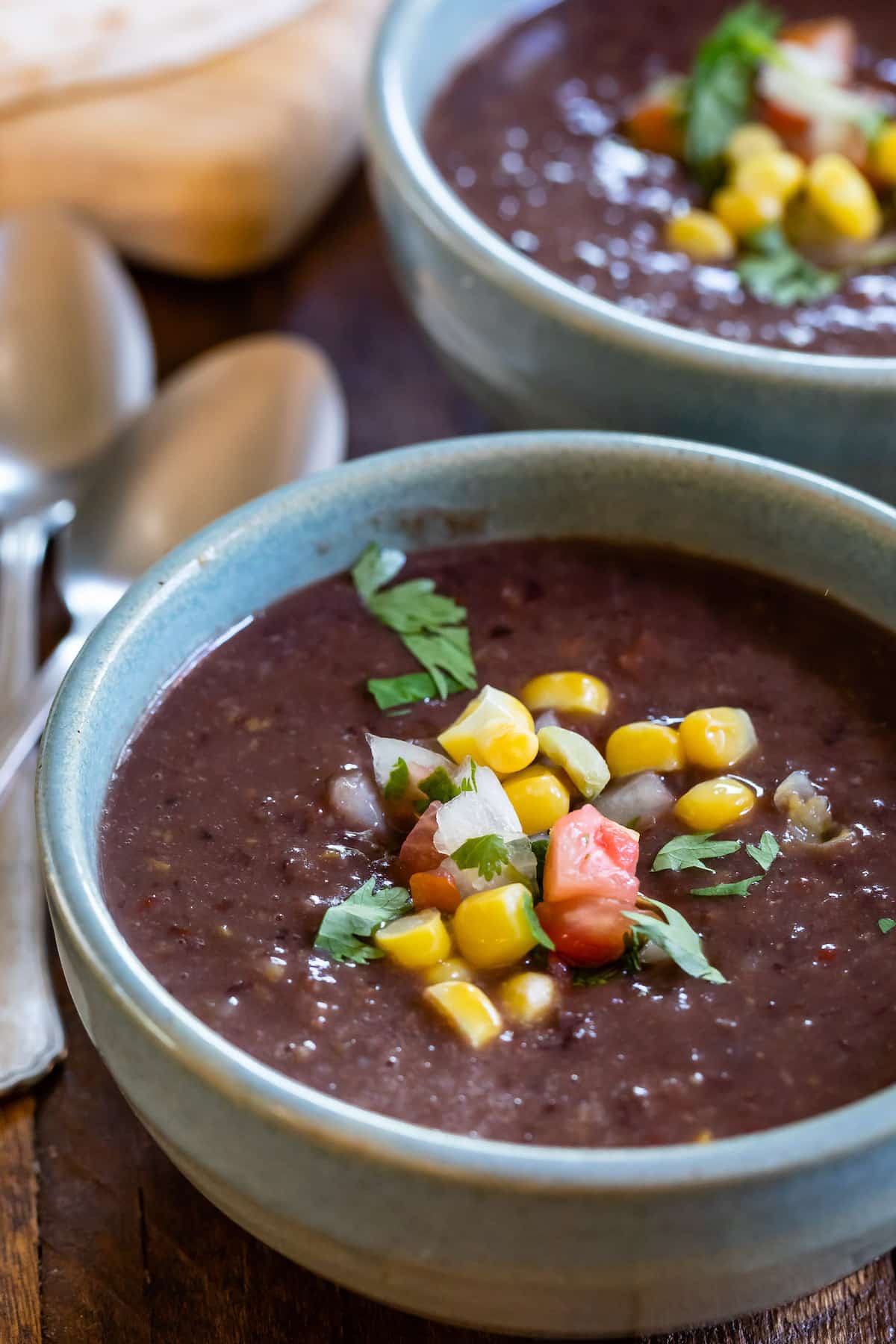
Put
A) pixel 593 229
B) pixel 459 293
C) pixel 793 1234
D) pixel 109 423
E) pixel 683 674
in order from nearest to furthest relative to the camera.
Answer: pixel 793 1234, pixel 683 674, pixel 459 293, pixel 593 229, pixel 109 423

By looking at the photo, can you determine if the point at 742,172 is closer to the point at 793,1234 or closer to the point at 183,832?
the point at 183,832

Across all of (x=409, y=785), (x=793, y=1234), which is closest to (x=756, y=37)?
(x=409, y=785)

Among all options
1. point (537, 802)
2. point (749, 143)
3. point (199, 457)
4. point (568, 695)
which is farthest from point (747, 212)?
point (537, 802)

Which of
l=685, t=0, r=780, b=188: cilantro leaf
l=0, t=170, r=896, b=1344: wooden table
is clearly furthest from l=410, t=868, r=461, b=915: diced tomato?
l=685, t=0, r=780, b=188: cilantro leaf

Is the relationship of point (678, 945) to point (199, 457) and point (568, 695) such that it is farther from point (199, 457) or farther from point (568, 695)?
point (199, 457)

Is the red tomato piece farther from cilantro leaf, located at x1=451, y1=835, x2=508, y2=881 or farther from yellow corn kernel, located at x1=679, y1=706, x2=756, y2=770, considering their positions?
yellow corn kernel, located at x1=679, y1=706, x2=756, y2=770

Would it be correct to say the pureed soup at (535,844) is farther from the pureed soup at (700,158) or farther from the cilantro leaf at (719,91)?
the cilantro leaf at (719,91)
